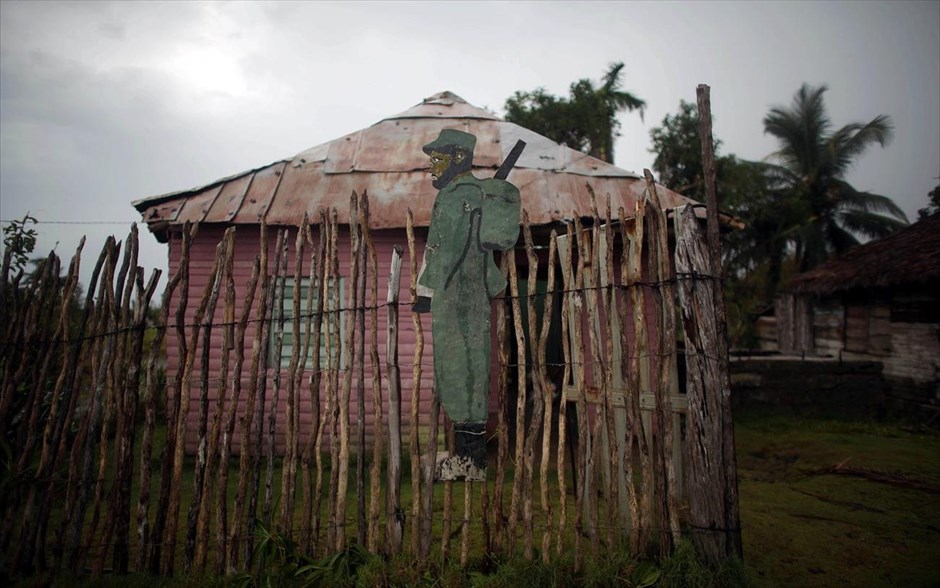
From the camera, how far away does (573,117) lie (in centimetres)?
1452

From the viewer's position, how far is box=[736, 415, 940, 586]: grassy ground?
3.50m

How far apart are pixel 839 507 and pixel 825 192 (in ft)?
56.2

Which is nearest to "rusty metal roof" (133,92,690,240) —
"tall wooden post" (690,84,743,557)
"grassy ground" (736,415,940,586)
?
"tall wooden post" (690,84,743,557)

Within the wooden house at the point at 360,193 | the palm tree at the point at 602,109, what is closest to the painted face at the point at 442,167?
the wooden house at the point at 360,193

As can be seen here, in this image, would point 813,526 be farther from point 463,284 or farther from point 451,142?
point 451,142

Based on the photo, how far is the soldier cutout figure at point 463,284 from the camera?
3123 mm

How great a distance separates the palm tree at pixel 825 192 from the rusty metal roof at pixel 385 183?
13081 mm

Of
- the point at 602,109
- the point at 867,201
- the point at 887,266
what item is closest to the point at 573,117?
the point at 602,109

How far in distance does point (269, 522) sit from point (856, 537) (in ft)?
14.4

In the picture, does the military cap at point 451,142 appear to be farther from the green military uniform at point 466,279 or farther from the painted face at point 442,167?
the green military uniform at point 466,279

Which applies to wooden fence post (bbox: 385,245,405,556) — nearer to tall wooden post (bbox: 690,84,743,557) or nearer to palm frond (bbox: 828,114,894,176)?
tall wooden post (bbox: 690,84,743,557)

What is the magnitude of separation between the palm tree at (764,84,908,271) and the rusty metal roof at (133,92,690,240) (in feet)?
42.9

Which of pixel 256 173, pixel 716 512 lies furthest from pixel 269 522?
pixel 256 173

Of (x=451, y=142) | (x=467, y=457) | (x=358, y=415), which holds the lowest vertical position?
(x=467, y=457)
